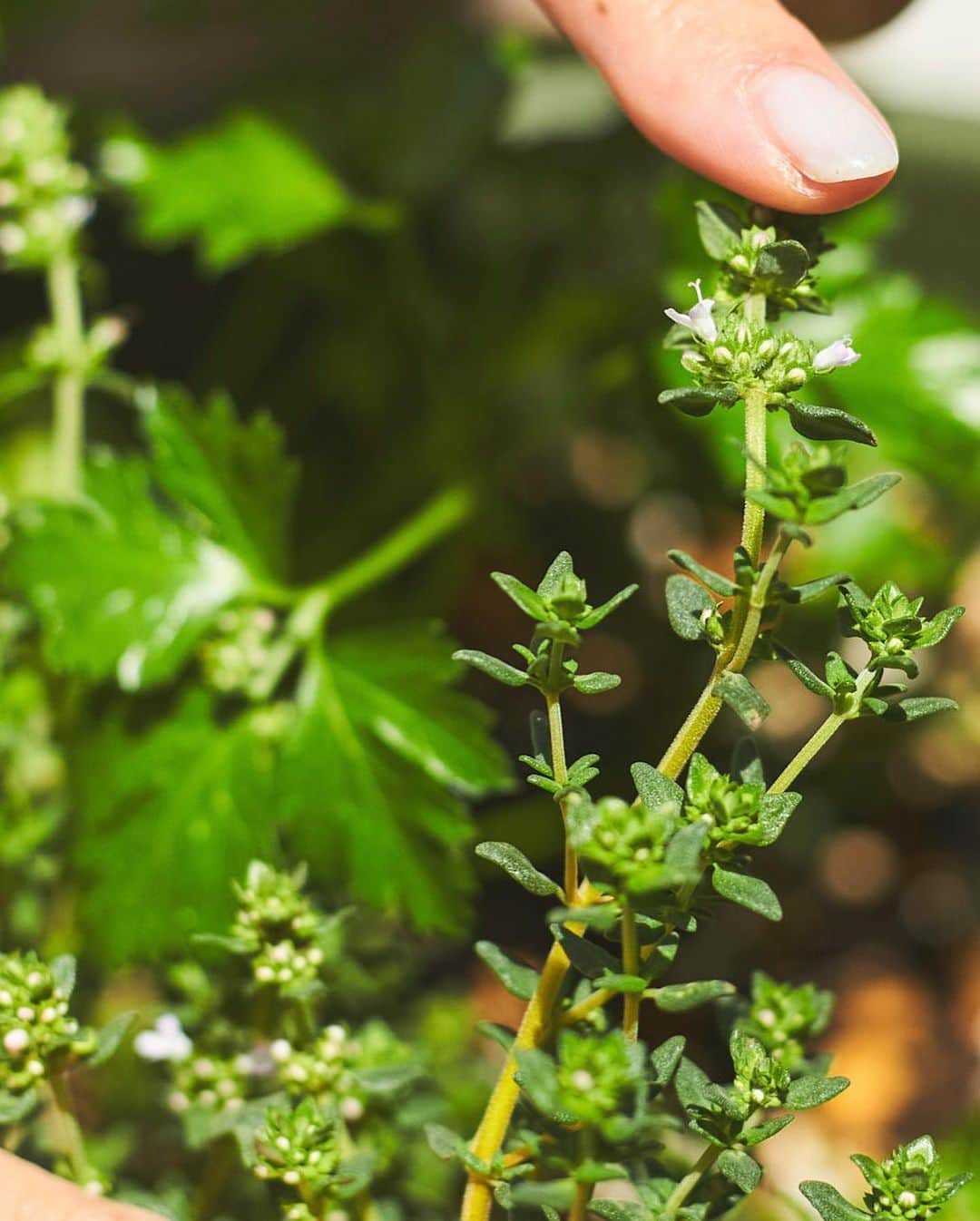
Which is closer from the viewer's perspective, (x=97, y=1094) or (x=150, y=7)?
(x=97, y=1094)

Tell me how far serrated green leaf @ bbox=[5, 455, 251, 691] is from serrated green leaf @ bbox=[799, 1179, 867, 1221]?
593mm

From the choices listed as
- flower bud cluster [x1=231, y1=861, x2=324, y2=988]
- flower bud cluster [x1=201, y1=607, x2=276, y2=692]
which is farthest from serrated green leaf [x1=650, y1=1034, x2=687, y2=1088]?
flower bud cluster [x1=201, y1=607, x2=276, y2=692]

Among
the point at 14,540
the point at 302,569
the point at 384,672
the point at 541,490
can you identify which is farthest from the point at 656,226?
the point at 14,540

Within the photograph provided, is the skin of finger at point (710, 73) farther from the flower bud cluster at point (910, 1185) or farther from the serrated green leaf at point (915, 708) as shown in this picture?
the flower bud cluster at point (910, 1185)

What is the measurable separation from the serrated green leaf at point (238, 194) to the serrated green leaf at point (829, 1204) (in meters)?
0.93

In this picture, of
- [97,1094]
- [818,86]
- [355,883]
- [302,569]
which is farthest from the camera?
[302,569]

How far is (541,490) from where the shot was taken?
172 cm

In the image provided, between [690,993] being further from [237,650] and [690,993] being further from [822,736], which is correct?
[237,650]

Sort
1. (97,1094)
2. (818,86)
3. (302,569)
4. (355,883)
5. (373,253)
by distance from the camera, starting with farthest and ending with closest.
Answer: (373,253) < (302,569) < (97,1094) < (355,883) < (818,86)

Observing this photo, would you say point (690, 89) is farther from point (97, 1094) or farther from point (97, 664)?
point (97, 1094)

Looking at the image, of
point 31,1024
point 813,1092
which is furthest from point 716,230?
point 31,1024

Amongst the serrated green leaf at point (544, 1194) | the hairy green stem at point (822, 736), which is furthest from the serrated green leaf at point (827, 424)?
the serrated green leaf at point (544, 1194)

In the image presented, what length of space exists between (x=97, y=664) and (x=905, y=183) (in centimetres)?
132

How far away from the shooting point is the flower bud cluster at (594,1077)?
46 centimetres
